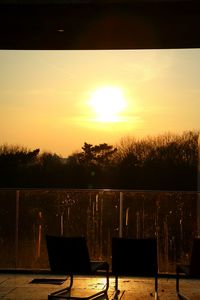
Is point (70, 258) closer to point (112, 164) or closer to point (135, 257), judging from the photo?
point (135, 257)

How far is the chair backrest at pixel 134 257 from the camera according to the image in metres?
5.26

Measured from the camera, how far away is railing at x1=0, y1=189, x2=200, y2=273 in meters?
7.33

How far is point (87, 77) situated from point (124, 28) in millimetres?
21239

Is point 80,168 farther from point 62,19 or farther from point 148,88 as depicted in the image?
point 62,19

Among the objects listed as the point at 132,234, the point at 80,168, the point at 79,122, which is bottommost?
the point at 132,234

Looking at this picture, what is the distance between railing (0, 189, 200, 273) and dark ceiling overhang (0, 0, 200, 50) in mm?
2027

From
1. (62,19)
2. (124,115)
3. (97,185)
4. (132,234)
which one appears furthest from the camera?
(97,185)

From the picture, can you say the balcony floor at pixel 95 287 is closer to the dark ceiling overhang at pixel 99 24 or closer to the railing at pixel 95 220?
the railing at pixel 95 220

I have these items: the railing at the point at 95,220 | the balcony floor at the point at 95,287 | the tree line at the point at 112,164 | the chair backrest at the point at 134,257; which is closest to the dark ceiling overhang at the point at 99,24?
the railing at the point at 95,220

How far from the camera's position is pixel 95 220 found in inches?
294

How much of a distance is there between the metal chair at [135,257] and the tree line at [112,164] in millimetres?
27115

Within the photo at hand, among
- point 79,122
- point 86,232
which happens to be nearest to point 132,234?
point 86,232

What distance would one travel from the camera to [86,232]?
745 centimetres

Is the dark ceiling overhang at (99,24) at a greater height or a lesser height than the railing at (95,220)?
greater
